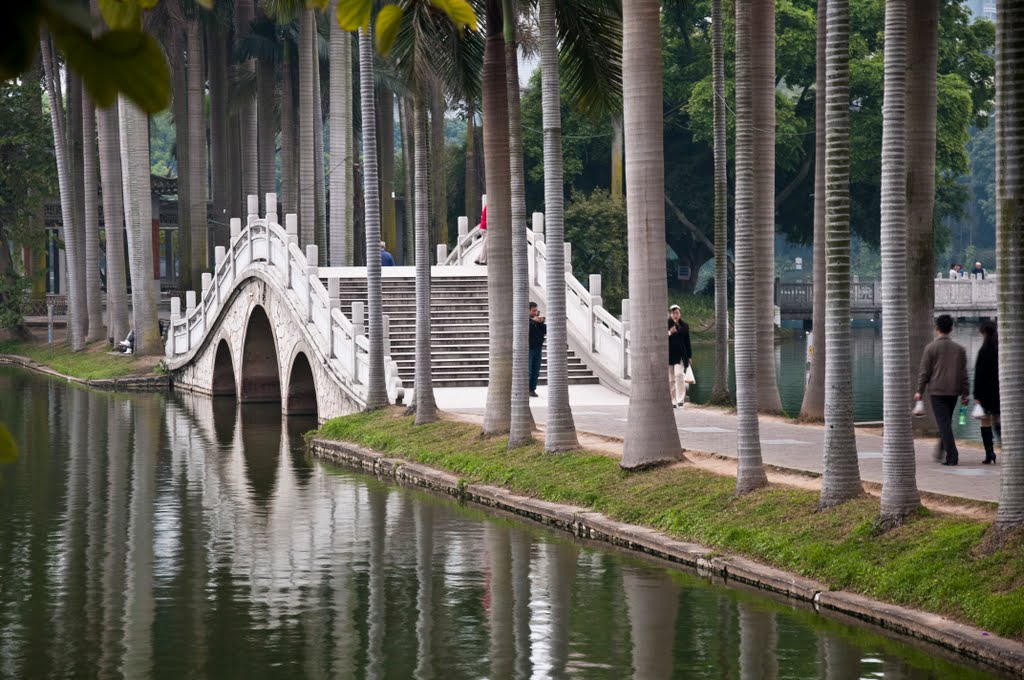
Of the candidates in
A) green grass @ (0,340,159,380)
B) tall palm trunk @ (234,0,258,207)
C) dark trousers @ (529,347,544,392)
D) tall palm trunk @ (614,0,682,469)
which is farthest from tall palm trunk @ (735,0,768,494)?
tall palm trunk @ (234,0,258,207)

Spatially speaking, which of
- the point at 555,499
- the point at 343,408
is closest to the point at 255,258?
the point at 343,408

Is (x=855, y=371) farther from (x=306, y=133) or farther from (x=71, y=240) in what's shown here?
(x=71, y=240)

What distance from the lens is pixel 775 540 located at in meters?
13.4

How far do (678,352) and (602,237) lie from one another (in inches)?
1332

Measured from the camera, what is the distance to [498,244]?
21.2 metres

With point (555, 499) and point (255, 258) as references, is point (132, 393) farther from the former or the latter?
point (555, 499)

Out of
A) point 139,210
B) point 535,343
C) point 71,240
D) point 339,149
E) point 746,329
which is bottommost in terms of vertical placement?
point 535,343

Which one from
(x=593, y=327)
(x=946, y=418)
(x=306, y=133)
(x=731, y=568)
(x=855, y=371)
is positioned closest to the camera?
(x=731, y=568)

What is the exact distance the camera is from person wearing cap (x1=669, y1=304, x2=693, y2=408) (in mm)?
24828

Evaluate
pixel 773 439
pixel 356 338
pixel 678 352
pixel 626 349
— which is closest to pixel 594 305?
pixel 626 349

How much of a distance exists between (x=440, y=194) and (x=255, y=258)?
19516 mm

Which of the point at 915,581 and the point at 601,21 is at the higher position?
the point at 601,21

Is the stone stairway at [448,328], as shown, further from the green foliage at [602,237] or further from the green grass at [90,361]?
the green foliage at [602,237]

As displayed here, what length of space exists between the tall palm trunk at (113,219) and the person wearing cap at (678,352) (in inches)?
984
